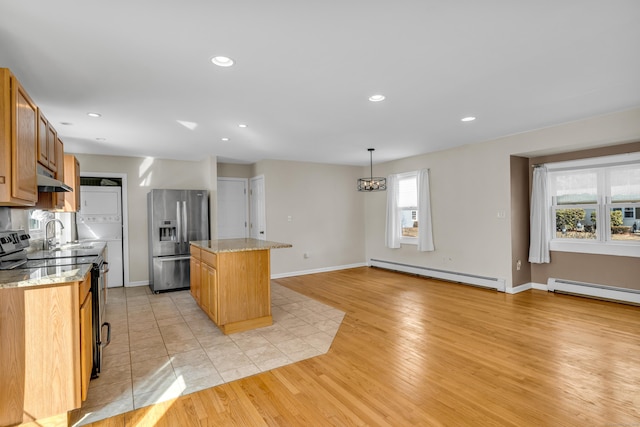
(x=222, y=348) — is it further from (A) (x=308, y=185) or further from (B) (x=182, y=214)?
(A) (x=308, y=185)

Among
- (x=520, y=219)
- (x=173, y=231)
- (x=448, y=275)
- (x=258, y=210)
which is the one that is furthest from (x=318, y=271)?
(x=520, y=219)

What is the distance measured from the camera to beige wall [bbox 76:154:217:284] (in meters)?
5.79

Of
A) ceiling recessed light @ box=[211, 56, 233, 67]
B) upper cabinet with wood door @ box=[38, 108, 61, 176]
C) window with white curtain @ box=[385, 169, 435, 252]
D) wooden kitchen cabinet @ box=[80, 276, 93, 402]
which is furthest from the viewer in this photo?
window with white curtain @ box=[385, 169, 435, 252]

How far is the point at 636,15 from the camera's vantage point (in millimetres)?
1934

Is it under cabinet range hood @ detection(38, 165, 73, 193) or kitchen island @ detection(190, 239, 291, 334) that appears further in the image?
kitchen island @ detection(190, 239, 291, 334)

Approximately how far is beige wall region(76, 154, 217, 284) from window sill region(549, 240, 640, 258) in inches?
230

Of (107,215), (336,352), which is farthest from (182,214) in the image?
(336,352)

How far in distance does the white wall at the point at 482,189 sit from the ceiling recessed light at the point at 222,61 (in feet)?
14.4

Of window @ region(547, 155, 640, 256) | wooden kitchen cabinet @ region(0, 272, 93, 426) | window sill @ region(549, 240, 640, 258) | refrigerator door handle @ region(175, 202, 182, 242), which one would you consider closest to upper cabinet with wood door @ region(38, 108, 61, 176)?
wooden kitchen cabinet @ region(0, 272, 93, 426)

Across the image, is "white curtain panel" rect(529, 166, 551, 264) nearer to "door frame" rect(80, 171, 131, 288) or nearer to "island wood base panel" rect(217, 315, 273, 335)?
"island wood base panel" rect(217, 315, 273, 335)

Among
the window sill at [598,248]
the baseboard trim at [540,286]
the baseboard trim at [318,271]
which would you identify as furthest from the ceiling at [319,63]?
the baseboard trim at [318,271]

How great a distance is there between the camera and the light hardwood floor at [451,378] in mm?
2066

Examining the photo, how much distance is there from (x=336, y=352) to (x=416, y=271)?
3.92m

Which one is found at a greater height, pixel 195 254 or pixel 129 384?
pixel 195 254
